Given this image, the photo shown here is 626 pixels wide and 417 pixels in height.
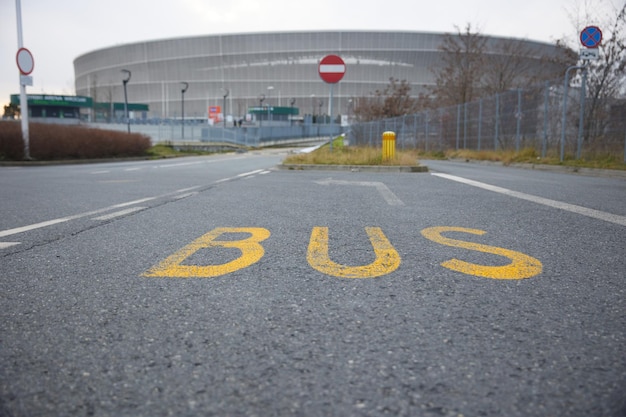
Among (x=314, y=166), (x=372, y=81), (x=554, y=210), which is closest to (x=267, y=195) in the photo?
(x=554, y=210)

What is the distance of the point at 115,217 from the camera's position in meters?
4.20

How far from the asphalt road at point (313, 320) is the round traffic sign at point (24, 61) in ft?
48.2

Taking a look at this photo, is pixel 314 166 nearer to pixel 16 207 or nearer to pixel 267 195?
pixel 267 195

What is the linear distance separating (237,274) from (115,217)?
7.83 ft

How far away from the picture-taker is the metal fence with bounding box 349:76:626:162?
1189cm

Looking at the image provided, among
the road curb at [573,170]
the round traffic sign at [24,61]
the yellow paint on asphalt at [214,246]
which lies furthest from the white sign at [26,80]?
the road curb at [573,170]

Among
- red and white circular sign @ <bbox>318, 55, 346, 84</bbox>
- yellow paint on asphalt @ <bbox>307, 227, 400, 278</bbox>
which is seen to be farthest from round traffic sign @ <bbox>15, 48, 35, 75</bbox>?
yellow paint on asphalt @ <bbox>307, 227, 400, 278</bbox>

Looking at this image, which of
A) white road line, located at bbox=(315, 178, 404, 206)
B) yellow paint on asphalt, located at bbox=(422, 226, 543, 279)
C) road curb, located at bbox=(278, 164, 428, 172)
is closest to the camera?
yellow paint on asphalt, located at bbox=(422, 226, 543, 279)

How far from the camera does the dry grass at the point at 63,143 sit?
16.7m

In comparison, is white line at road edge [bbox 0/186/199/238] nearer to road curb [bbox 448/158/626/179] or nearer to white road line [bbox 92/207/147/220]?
white road line [bbox 92/207/147/220]

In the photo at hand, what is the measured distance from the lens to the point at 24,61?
1552cm

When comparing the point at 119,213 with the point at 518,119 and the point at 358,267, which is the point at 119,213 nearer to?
the point at 358,267

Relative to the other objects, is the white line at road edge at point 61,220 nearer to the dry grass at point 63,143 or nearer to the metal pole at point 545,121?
the metal pole at point 545,121

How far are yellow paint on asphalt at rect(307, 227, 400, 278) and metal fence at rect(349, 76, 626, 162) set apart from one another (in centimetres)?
1110
